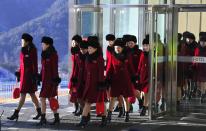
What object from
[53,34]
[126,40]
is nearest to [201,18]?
[126,40]

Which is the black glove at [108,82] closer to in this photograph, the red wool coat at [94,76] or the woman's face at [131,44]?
the red wool coat at [94,76]

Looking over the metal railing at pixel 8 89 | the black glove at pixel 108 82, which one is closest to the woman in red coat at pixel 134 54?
the black glove at pixel 108 82

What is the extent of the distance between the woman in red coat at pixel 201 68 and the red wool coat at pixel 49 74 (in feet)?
11.0

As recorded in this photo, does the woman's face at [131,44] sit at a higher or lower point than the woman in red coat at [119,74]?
higher

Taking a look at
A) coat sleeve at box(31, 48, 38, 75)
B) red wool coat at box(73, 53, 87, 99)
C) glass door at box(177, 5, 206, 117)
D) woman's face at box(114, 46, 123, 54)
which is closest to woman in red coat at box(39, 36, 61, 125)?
coat sleeve at box(31, 48, 38, 75)

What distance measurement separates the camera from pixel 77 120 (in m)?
11.9

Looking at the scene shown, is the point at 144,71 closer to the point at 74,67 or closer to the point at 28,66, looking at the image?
the point at 74,67

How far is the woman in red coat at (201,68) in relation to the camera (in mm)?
12602

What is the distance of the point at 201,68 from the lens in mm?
12742

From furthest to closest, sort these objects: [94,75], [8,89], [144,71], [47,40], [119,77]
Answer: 1. [8,89]
2. [144,71]
3. [119,77]
4. [47,40]
5. [94,75]

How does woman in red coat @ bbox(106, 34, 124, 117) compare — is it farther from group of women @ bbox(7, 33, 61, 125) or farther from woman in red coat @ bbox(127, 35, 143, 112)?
group of women @ bbox(7, 33, 61, 125)

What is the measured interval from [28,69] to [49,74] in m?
0.55

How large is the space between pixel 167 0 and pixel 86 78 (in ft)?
10.1

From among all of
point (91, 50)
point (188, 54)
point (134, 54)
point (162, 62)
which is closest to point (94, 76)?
point (91, 50)
